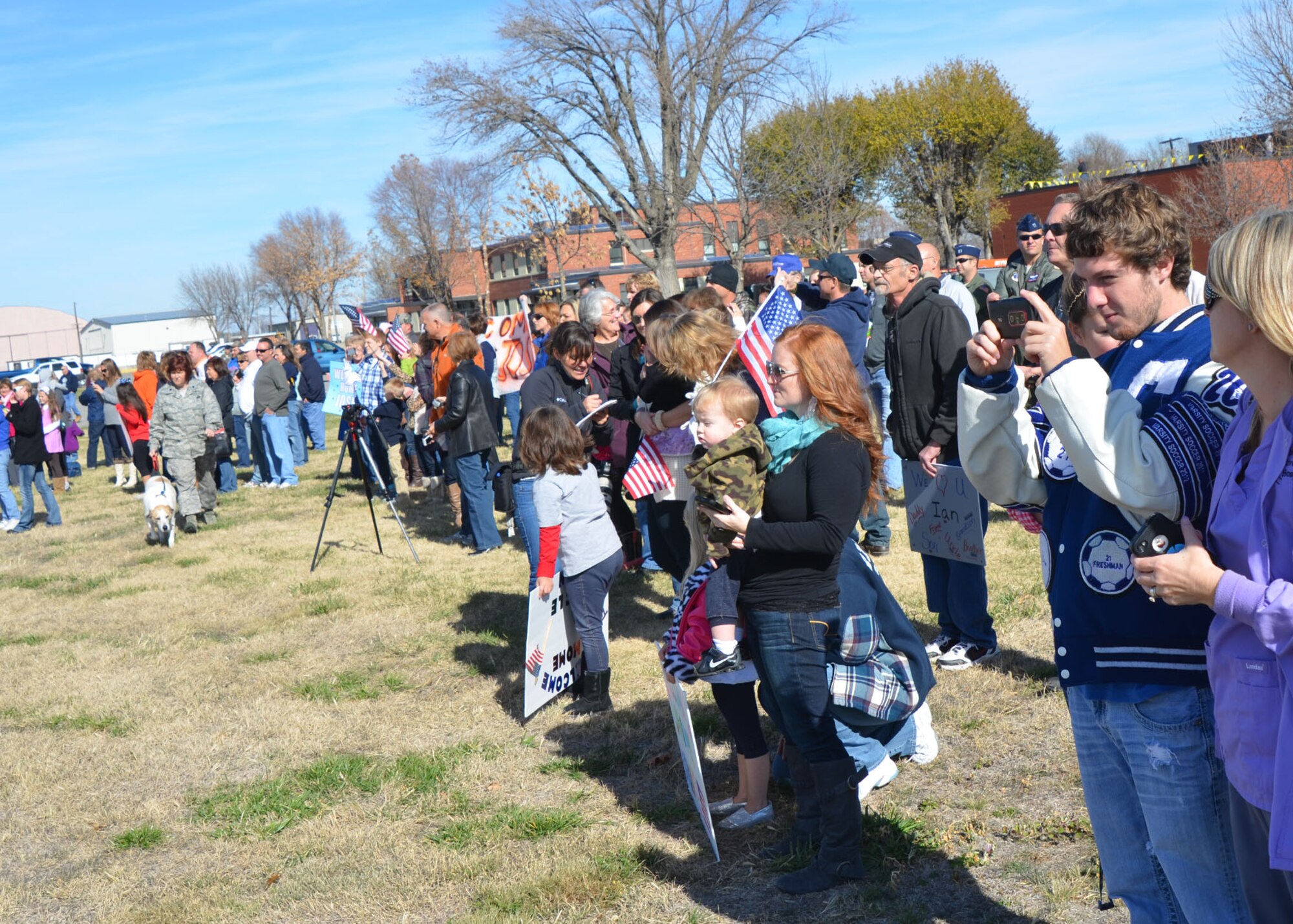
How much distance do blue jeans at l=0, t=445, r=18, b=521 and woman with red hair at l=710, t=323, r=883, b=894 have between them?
13.5 metres

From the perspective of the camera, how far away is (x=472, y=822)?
4879mm

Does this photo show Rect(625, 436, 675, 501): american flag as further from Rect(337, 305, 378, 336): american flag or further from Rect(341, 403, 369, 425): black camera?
Rect(337, 305, 378, 336): american flag

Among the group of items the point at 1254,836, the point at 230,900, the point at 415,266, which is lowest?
the point at 230,900

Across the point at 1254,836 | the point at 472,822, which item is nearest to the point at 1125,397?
the point at 1254,836

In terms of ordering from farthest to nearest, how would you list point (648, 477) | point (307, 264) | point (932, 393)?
point (307, 264) → point (648, 477) → point (932, 393)

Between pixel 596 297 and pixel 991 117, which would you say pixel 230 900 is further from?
pixel 991 117

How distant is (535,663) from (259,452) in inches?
494

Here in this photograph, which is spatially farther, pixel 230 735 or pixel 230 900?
pixel 230 735

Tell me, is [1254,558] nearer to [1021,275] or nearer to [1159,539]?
[1159,539]

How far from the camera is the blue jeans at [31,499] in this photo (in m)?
15.0

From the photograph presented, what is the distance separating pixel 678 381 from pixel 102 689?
4.65 metres

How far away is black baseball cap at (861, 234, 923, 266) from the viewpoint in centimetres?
586

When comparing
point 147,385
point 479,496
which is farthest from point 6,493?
point 479,496

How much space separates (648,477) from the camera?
628cm
